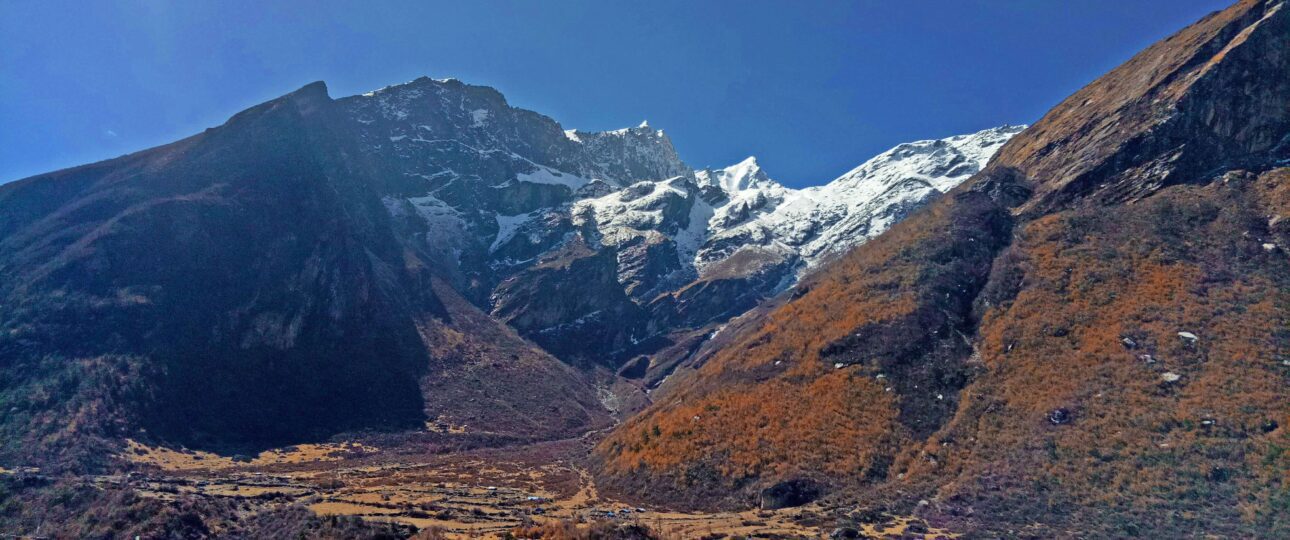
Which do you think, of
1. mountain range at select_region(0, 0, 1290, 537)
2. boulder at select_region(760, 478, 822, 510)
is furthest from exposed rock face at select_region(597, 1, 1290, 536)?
boulder at select_region(760, 478, 822, 510)

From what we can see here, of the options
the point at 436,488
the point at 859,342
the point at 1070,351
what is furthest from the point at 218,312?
the point at 1070,351

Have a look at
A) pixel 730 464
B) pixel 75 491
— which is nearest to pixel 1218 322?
pixel 730 464

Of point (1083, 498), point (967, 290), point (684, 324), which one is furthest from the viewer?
point (684, 324)

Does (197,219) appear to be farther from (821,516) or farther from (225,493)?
(821,516)

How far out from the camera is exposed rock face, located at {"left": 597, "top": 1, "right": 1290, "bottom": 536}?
47344 millimetres

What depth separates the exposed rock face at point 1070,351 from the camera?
4734 centimetres

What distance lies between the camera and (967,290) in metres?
79.6

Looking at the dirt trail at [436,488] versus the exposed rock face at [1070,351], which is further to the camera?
the dirt trail at [436,488]

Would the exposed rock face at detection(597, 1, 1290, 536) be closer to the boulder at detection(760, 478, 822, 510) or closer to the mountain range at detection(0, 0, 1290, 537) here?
the mountain range at detection(0, 0, 1290, 537)

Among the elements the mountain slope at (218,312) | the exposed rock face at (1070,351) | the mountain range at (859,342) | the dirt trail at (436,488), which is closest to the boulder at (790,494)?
the mountain range at (859,342)

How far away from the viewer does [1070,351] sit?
61.1 meters

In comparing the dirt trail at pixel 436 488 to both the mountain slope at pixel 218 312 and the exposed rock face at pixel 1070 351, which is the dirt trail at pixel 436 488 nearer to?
the exposed rock face at pixel 1070 351

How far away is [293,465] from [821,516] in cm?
6523

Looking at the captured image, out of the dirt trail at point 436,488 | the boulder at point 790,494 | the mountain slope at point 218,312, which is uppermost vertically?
the mountain slope at point 218,312
